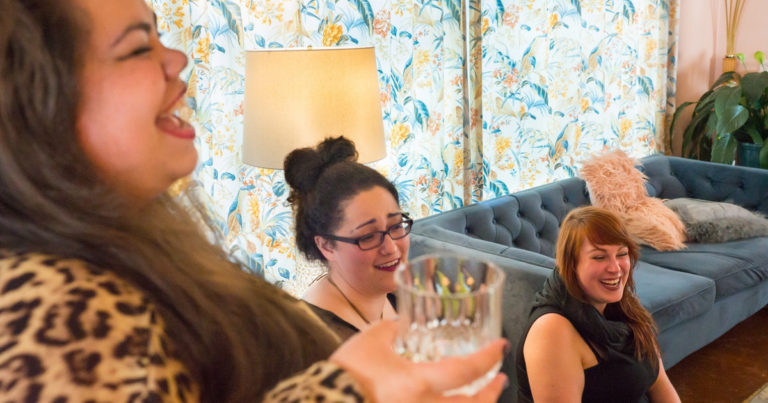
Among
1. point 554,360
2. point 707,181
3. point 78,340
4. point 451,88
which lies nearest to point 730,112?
point 707,181

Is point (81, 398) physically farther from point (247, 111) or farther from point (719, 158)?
point (719, 158)

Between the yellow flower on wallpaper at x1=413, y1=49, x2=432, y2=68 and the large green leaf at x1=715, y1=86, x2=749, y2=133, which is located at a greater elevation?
the yellow flower on wallpaper at x1=413, y1=49, x2=432, y2=68

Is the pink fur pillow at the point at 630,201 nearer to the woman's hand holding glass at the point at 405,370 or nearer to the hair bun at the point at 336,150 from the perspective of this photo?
the hair bun at the point at 336,150

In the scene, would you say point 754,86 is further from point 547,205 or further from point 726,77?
point 547,205

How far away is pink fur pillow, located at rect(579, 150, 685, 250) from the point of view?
11.6 ft

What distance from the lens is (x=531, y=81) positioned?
12.0 feet

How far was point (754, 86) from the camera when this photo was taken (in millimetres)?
4191

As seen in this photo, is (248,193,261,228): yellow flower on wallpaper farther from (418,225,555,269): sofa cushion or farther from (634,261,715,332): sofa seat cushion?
(634,261,715,332): sofa seat cushion

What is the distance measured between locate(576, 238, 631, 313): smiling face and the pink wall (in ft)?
12.0

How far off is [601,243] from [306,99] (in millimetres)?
977

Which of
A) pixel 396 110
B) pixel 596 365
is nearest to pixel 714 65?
pixel 396 110

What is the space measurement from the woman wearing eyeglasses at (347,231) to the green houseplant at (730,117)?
11.3ft

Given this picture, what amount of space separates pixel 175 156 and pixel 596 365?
1505mm

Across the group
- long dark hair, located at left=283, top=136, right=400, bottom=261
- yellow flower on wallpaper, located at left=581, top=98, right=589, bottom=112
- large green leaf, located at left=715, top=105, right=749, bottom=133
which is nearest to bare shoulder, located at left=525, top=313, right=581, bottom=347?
long dark hair, located at left=283, top=136, right=400, bottom=261
